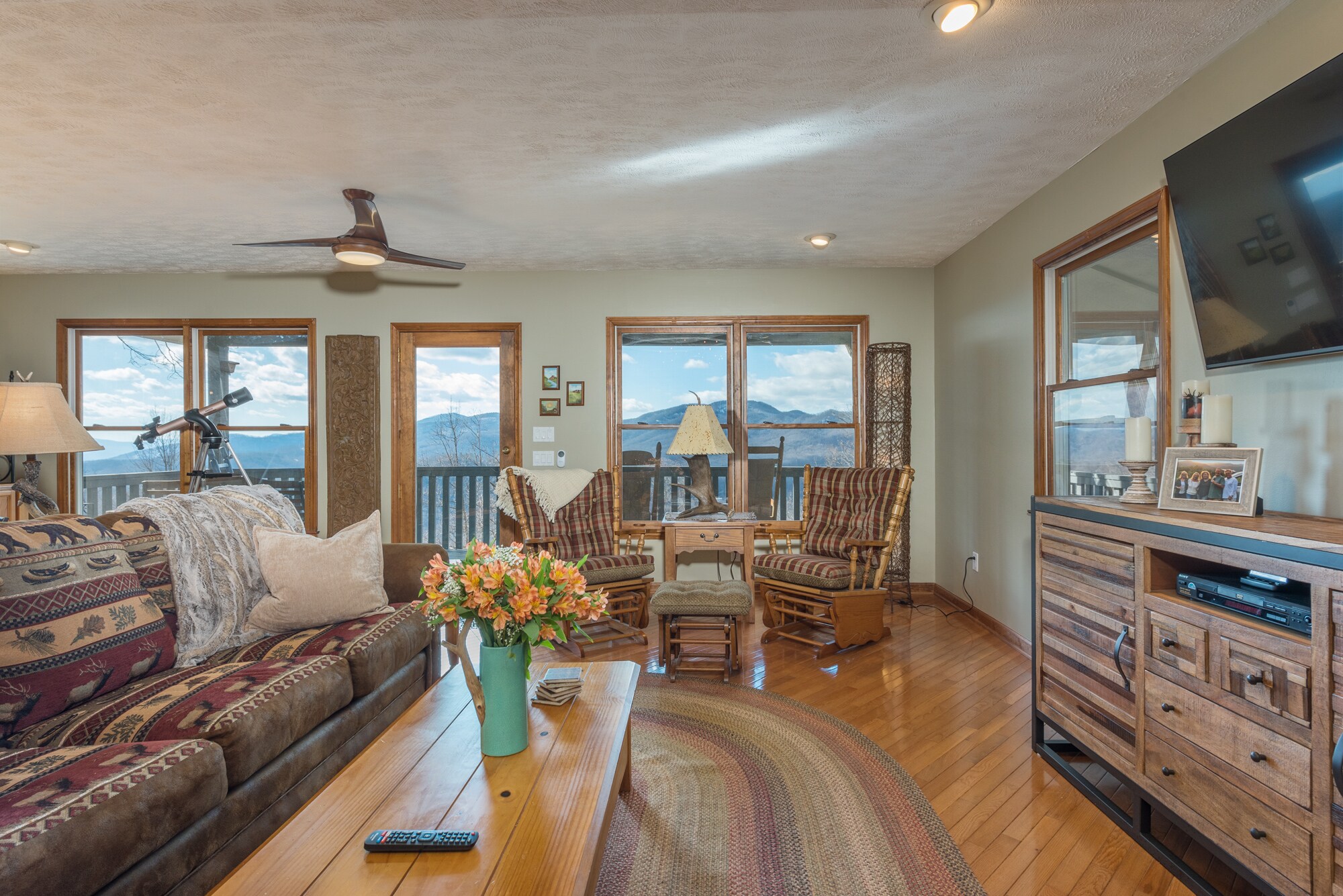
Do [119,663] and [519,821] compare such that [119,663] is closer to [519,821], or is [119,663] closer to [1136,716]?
[519,821]

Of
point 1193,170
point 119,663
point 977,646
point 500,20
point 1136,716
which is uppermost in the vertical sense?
point 500,20

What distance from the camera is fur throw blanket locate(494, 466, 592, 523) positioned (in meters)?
4.31

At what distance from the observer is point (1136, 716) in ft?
6.21

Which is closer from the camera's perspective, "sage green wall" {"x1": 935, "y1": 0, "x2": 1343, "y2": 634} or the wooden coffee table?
the wooden coffee table

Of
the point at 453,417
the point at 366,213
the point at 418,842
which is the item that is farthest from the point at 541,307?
the point at 418,842

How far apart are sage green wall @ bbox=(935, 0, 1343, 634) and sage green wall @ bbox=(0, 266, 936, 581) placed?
0.93 ft

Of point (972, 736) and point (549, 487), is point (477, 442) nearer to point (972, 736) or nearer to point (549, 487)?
point (549, 487)

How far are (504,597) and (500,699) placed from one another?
0.81 ft

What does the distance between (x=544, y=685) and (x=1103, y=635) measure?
173cm

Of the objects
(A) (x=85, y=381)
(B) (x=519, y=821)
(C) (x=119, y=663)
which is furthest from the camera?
(A) (x=85, y=381)

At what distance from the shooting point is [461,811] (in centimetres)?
131

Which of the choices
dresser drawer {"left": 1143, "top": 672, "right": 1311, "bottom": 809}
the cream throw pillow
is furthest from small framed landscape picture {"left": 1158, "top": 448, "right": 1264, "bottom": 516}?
the cream throw pillow

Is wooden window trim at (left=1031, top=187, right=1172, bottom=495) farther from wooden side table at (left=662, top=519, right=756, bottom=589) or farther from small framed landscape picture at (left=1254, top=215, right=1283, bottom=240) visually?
wooden side table at (left=662, top=519, right=756, bottom=589)

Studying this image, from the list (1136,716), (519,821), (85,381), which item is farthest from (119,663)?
(85,381)
